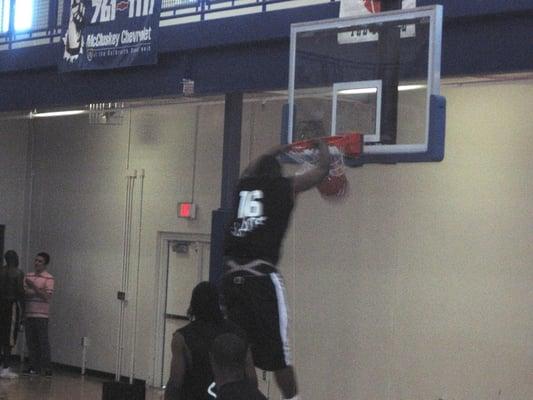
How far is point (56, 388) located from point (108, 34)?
215 inches

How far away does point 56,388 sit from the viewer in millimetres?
14805

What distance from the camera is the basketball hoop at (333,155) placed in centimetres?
654

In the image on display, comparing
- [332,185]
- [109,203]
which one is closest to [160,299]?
[109,203]

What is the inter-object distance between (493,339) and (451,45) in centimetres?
351

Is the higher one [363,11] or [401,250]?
[363,11]

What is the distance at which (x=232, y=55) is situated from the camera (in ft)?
35.2

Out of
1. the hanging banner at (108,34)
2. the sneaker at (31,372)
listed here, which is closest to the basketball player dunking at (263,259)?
the hanging banner at (108,34)

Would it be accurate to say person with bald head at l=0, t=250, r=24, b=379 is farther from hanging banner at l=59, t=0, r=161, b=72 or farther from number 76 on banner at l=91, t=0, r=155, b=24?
number 76 on banner at l=91, t=0, r=155, b=24

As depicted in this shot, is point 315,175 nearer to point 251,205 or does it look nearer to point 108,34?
point 251,205

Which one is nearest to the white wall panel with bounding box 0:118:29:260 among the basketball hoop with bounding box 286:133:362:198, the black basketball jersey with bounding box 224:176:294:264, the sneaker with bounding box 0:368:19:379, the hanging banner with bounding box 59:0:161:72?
the sneaker with bounding box 0:368:19:379

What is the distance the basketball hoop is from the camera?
21.5 feet

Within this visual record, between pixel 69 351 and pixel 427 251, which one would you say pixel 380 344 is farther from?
pixel 69 351

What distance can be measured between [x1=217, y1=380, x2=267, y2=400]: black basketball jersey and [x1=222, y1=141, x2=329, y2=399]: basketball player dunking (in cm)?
102

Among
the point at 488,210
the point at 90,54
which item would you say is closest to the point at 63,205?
the point at 90,54
